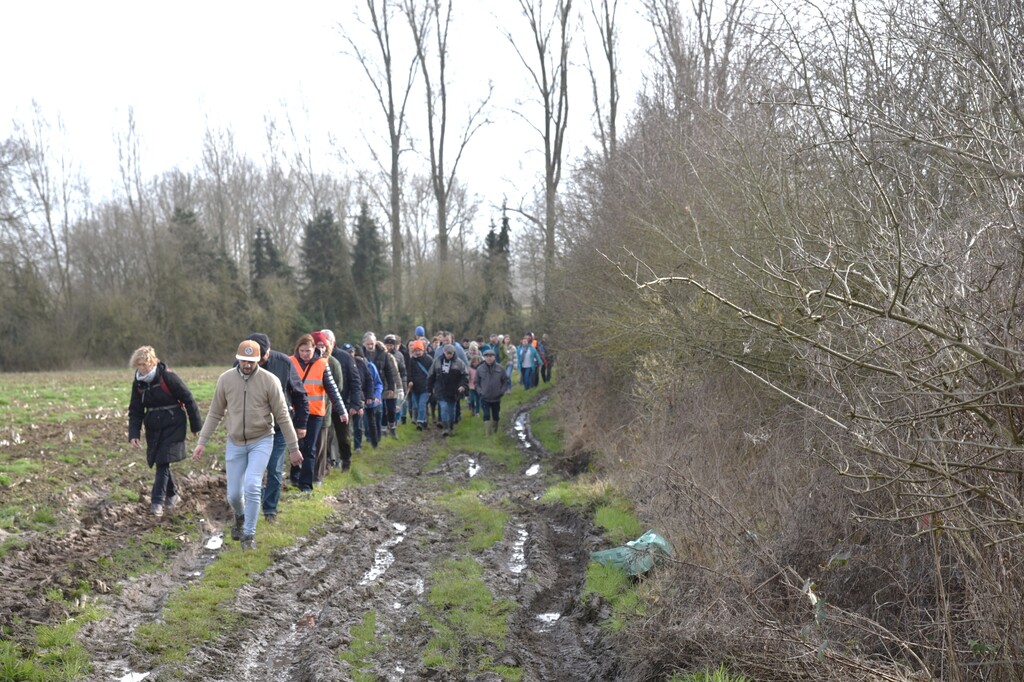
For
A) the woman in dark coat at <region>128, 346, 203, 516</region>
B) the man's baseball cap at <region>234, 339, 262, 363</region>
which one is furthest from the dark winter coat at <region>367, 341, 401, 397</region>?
the man's baseball cap at <region>234, 339, 262, 363</region>

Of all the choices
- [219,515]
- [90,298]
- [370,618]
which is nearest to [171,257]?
[90,298]

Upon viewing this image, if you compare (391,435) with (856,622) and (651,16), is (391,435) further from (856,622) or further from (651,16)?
(856,622)

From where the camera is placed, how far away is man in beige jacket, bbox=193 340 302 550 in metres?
9.02

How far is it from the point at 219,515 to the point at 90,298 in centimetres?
4448

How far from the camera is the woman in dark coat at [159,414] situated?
9.65 metres

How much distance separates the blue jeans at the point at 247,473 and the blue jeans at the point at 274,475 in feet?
2.66

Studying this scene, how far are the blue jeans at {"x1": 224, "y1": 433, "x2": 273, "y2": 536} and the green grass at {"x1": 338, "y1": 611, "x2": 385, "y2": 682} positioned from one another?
2212 mm

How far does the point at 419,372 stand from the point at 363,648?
13.7 m

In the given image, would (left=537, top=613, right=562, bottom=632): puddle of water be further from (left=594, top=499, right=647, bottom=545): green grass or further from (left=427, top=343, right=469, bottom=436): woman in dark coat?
(left=427, top=343, right=469, bottom=436): woman in dark coat

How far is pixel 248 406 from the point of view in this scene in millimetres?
9062

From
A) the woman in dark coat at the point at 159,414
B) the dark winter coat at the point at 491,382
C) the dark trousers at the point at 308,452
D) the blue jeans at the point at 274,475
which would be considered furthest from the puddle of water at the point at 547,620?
the dark winter coat at the point at 491,382

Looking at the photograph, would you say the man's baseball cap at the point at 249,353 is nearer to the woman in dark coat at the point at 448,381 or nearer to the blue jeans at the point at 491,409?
the woman in dark coat at the point at 448,381

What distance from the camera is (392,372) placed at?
59.2ft

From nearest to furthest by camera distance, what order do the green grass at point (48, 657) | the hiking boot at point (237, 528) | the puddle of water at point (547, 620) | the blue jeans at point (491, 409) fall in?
the green grass at point (48, 657) → the puddle of water at point (547, 620) → the hiking boot at point (237, 528) → the blue jeans at point (491, 409)
